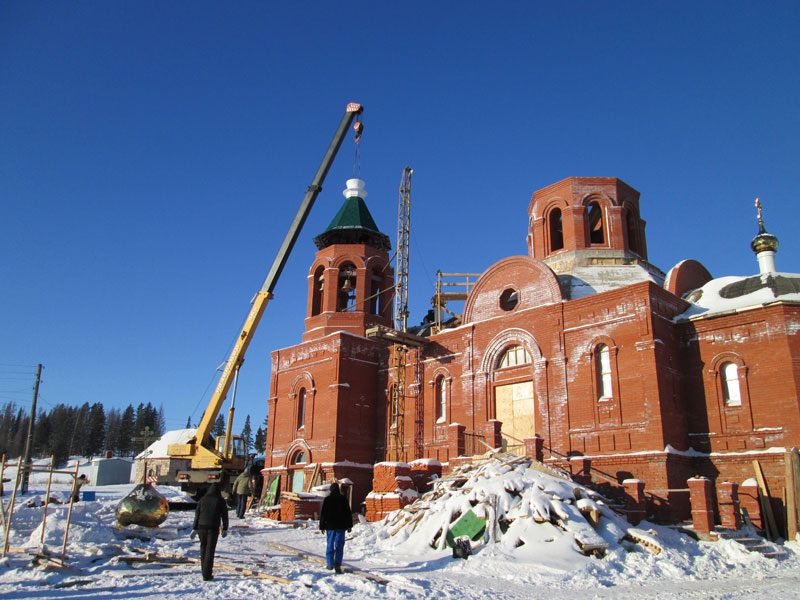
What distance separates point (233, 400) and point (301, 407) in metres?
2.97

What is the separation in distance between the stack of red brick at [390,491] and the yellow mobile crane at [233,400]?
10719 millimetres

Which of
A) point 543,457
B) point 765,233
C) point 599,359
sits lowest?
point 543,457

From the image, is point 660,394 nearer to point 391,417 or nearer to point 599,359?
point 599,359

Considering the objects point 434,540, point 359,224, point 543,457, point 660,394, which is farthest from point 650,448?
point 359,224

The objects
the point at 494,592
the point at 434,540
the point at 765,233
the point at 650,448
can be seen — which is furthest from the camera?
the point at 765,233

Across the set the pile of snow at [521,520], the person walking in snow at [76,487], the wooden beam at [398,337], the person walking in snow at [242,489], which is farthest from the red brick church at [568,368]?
the person walking in snow at [76,487]

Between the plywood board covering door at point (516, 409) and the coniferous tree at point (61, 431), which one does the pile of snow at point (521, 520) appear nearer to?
the plywood board covering door at point (516, 409)

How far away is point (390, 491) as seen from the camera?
17938 mm

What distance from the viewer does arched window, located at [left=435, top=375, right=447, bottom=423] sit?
25141 millimetres

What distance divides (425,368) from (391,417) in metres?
2.62

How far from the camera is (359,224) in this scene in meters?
31.0

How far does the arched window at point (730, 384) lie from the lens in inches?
752

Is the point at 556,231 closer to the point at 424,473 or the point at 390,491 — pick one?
the point at 424,473

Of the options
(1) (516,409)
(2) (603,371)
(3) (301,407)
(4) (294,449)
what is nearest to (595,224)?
(2) (603,371)
